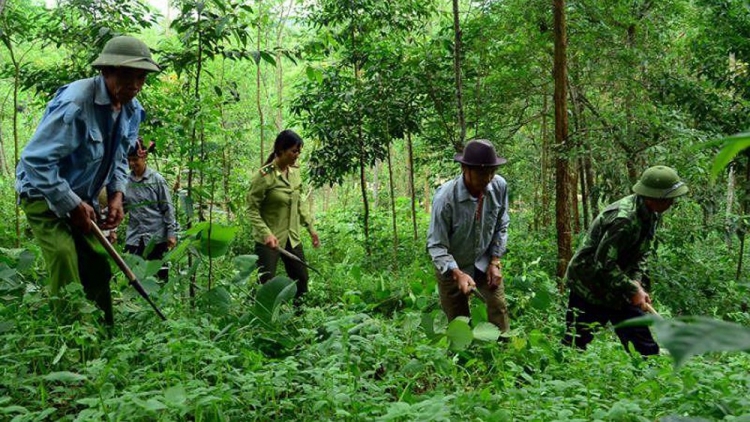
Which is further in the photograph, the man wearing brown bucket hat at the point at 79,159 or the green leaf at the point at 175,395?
the man wearing brown bucket hat at the point at 79,159

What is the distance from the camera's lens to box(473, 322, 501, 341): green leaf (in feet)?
13.0

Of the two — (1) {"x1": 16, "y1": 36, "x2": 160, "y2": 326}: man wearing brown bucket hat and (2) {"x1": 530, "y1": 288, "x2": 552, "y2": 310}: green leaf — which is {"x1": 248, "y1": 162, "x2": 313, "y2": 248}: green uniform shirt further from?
(2) {"x1": 530, "y1": 288, "x2": 552, "y2": 310}: green leaf

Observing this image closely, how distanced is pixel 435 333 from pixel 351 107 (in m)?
5.76

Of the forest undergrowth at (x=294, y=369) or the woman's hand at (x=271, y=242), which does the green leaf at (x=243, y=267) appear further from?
the woman's hand at (x=271, y=242)

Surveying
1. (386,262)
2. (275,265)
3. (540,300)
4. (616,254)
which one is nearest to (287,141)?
(275,265)

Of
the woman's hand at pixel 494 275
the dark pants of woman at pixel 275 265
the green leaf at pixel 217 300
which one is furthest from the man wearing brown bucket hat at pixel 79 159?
the woman's hand at pixel 494 275

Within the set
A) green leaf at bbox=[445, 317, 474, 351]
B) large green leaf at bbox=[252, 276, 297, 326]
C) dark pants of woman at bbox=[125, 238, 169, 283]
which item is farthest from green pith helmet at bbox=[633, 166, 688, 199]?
dark pants of woman at bbox=[125, 238, 169, 283]

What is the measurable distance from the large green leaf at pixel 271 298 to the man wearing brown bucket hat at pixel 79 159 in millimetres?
989

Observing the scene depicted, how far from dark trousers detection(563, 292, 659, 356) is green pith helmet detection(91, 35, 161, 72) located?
10.9 ft

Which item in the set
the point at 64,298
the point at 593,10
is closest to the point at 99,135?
the point at 64,298

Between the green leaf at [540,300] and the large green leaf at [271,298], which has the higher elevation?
the large green leaf at [271,298]

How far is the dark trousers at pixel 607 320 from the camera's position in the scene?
468cm

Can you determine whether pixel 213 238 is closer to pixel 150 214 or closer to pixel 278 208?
pixel 278 208

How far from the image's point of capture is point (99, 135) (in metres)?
3.60
